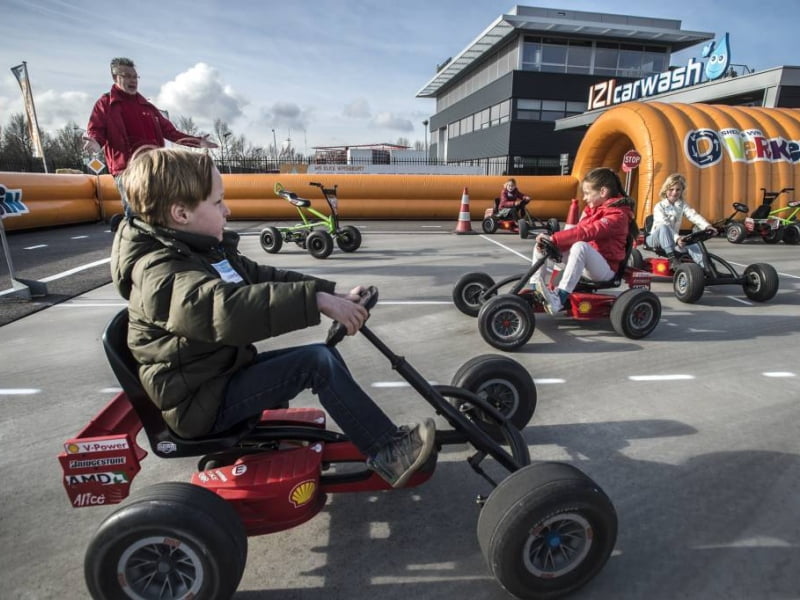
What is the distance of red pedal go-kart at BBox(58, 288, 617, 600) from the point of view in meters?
1.57

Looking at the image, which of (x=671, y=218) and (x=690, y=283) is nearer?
(x=690, y=283)

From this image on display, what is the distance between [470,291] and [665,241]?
3.38 metres

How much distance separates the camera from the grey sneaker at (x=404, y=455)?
1878 millimetres

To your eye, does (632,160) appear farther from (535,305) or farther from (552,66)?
(552,66)

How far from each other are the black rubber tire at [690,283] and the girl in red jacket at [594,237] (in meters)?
1.60

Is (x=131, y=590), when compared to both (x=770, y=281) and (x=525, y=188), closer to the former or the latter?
(x=770, y=281)

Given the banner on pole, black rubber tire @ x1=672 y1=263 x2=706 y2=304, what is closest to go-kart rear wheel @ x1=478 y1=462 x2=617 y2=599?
black rubber tire @ x1=672 y1=263 x2=706 y2=304

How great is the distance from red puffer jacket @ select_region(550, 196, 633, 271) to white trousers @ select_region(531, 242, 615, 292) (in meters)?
0.09

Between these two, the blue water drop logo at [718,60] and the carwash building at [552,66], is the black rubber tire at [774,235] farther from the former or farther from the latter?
the carwash building at [552,66]

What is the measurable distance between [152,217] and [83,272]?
6424mm

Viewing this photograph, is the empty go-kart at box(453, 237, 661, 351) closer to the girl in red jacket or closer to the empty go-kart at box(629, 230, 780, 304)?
the girl in red jacket

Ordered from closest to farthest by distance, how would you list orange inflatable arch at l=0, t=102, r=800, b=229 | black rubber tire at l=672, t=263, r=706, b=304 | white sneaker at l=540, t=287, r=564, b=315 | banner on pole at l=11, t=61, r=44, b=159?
white sneaker at l=540, t=287, r=564, b=315
black rubber tire at l=672, t=263, r=706, b=304
orange inflatable arch at l=0, t=102, r=800, b=229
banner on pole at l=11, t=61, r=44, b=159

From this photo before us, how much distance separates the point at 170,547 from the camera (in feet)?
5.32

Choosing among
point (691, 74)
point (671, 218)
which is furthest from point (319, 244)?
point (691, 74)
